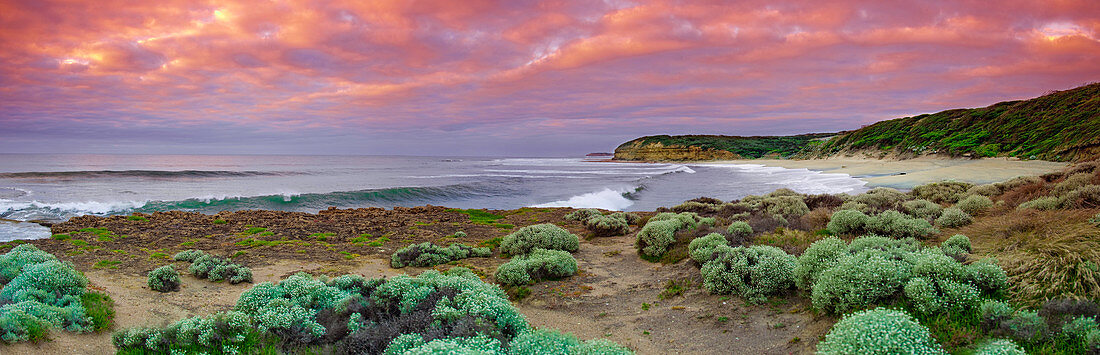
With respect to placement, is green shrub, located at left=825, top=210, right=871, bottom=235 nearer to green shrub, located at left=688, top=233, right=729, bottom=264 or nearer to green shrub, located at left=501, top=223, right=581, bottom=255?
green shrub, located at left=688, top=233, right=729, bottom=264

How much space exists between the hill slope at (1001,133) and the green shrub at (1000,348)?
29.2 m

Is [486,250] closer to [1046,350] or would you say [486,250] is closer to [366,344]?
[366,344]

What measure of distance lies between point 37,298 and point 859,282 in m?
9.04

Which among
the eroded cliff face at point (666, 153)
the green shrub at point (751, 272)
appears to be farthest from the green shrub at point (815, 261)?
the eroded cliff face at point (666, 153)

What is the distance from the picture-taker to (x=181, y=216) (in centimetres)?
1600

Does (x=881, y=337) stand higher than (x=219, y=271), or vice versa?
(x=881, y=337)

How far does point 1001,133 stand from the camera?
36.8 meters

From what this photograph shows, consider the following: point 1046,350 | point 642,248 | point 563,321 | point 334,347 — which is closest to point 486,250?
point 642,248

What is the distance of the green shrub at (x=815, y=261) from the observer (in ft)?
18.2

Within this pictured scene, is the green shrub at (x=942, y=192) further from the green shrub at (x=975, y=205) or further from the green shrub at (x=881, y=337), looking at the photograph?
the green shrub at (x=881, y=337)

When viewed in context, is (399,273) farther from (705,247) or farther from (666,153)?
(666,153)

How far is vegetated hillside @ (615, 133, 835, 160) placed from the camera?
355 feet

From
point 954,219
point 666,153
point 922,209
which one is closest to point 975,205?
point 922,209

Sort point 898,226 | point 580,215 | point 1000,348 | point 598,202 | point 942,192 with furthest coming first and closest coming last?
1. point 598,202
2. point 580,215
3. point 942,192
4. point 898,226
5. point 1000,348
